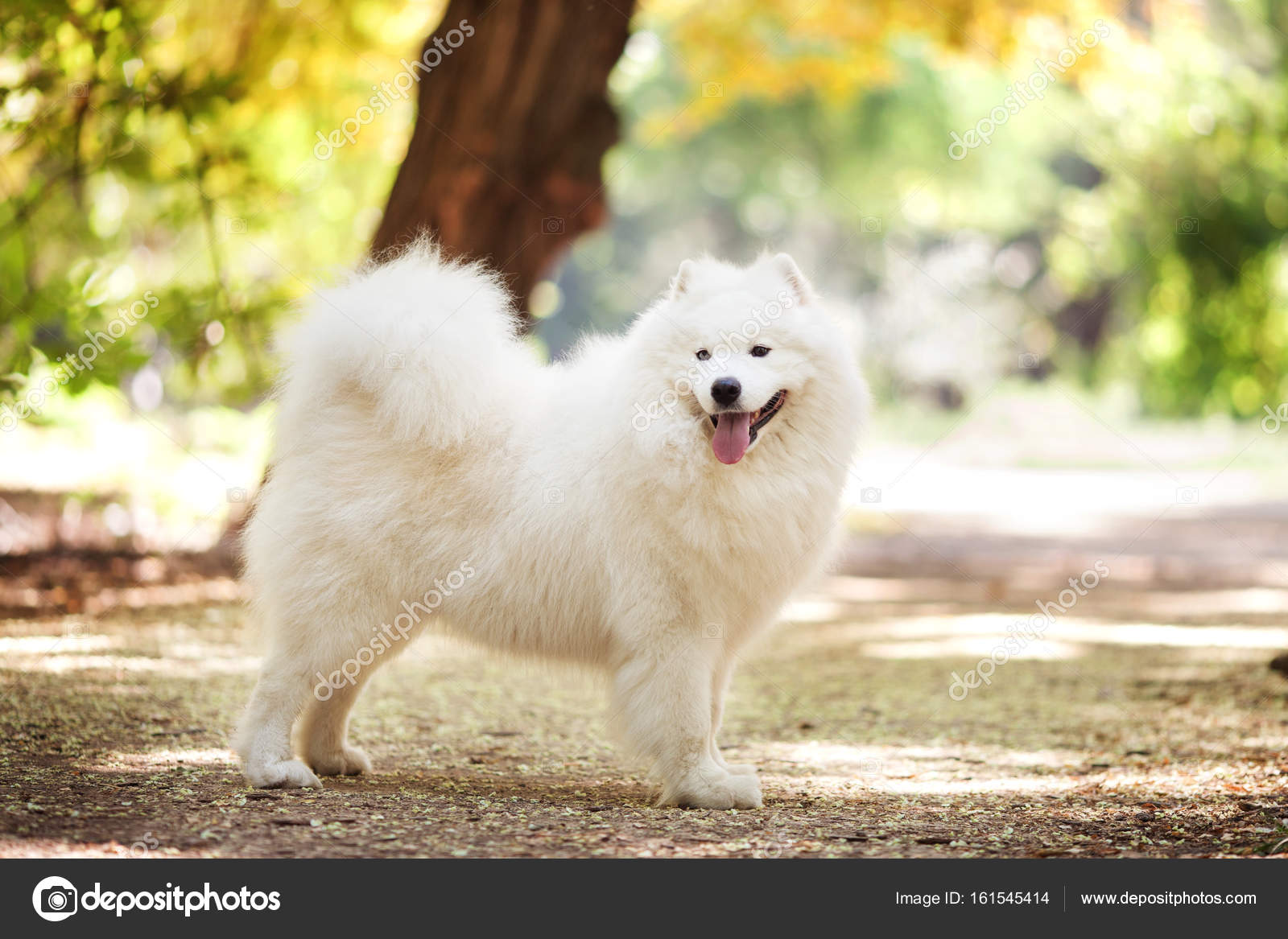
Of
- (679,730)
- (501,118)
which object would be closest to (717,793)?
(679,730)

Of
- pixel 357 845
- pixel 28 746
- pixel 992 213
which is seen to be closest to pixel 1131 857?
pixel 357 845

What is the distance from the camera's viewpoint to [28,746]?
4.73 m

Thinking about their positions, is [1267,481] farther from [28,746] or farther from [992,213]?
[28,746]

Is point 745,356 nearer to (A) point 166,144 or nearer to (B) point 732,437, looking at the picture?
(B) point 732,437

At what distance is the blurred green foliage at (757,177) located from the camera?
24.9 ft

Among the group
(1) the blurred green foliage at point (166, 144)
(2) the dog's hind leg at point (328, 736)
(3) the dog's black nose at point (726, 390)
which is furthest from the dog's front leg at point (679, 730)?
(1) the blurred green foliage at point (166, 144)

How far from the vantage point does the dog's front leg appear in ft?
14.1

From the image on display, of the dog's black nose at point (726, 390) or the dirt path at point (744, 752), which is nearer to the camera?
the dirt path at point (744, 752)

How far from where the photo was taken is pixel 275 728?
441 centimetres

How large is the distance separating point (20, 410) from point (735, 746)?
4904 mm

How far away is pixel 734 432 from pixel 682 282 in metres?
0.68
